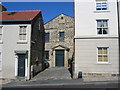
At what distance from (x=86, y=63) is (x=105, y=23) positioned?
478 centimetres

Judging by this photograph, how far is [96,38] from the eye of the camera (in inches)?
541

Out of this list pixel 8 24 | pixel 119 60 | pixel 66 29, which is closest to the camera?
pixel 119 60

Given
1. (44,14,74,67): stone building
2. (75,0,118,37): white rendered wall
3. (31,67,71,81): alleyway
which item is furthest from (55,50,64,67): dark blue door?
(75,0,118,37): white rendered wall

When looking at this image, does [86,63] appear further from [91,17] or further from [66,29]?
[66,29]

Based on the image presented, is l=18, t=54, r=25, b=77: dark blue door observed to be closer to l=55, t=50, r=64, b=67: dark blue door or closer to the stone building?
the stone building

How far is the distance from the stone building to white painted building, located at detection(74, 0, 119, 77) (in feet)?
30.4

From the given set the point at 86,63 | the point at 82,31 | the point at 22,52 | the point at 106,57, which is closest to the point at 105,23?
the point at 82,31

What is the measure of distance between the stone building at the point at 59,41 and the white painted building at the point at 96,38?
9.28 metres

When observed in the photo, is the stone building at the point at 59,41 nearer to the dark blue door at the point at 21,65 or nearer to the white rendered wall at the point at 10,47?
the dark blue door at the point at 21,65

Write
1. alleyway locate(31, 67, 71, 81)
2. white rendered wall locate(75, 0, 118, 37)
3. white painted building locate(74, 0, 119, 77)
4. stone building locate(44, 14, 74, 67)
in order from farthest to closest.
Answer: stone building locate(44, 14, 74, 67), alleyway locate(31, 67, 71, 81), white rendered wall locate(75, 0, 118, 37), white painted building locate(74, 0, 119, 77)

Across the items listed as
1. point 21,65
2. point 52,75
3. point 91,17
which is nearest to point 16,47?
point 21,65

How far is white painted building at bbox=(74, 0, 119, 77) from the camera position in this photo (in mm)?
13492

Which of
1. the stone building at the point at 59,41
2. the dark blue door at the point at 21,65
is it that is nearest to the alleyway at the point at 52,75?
the dark blue door at the point at 21,65

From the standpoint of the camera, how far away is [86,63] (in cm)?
1372
